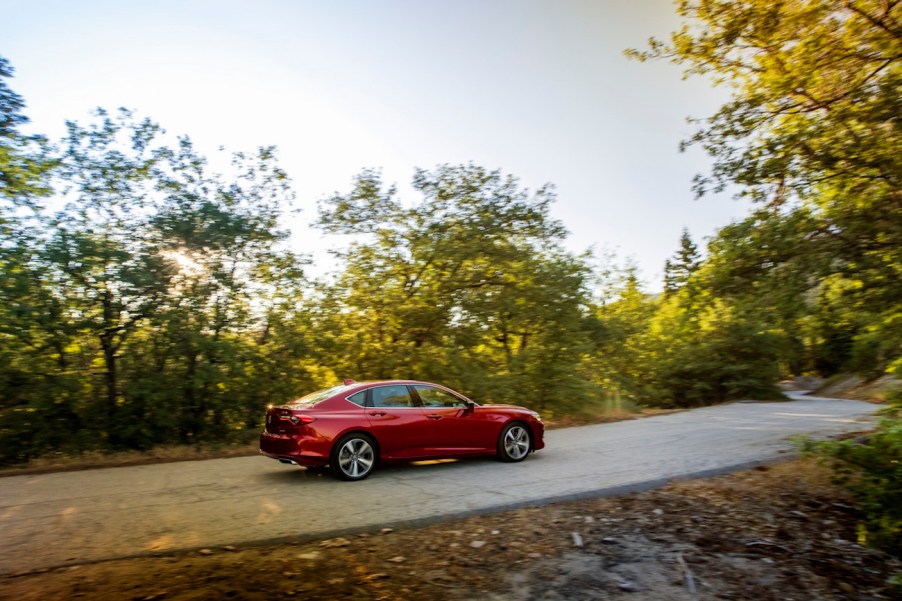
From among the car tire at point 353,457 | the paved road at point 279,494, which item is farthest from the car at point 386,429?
the paved road at point 279,494

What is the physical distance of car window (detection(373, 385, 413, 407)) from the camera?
9.38 m

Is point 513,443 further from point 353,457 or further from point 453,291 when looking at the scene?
point 453,291

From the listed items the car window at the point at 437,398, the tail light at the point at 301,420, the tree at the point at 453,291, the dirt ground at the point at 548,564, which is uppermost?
the tree at the point at 453,291

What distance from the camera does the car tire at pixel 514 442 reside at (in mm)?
10320

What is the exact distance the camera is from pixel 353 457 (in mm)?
8875

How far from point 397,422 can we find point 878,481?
6.05m

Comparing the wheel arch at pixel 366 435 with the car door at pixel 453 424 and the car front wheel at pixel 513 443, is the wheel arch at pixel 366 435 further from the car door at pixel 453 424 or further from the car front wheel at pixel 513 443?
the car front wheel at pixel 513 443

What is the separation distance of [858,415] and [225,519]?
56.5ft

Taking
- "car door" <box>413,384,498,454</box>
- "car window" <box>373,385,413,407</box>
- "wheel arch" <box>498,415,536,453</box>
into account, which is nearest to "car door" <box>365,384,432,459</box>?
"car window" <box>373,385,413,407</box>

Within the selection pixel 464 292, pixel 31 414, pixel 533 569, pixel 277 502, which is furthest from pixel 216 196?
pixel 533 569

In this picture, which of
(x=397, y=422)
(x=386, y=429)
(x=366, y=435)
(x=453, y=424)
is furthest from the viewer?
(x=453, y=424)

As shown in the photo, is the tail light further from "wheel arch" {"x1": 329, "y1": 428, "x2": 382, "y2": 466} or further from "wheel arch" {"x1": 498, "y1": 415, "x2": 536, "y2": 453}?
"wheel arch" {"x1": 498, "y1": 415, "x2": 536, "y2": 453}

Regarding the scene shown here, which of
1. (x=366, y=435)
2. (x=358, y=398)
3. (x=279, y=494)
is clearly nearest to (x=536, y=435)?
(x=366, y=435)

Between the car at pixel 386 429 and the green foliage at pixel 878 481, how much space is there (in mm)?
4920
